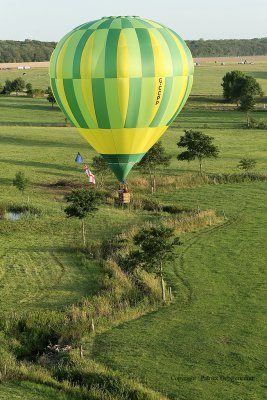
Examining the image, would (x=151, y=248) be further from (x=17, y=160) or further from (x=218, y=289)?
(x=17, y=160)

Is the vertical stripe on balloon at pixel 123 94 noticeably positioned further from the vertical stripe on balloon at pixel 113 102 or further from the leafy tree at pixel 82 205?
the leafy tree at pixel 82 205

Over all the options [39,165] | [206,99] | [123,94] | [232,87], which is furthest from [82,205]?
[206,99]

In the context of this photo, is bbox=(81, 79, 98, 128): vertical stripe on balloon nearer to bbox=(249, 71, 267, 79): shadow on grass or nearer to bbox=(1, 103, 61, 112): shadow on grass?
bbox=(1, 103, 61, 112): shadow on grass

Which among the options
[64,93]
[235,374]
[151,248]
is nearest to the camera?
[235,374]

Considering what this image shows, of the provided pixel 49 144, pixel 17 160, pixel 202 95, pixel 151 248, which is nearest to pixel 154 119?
pixel 151 248

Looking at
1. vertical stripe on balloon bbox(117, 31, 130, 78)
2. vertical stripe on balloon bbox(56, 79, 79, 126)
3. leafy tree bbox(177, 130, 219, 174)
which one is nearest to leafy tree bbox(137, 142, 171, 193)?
leafy tree bbox(177, 130, 219, 174)

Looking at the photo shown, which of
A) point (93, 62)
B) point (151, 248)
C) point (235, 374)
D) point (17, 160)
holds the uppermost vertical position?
point (93, 62)

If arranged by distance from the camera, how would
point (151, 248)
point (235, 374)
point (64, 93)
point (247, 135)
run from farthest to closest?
point (247, 135), point (64, 93), point (151, 248), point (235, 374)
